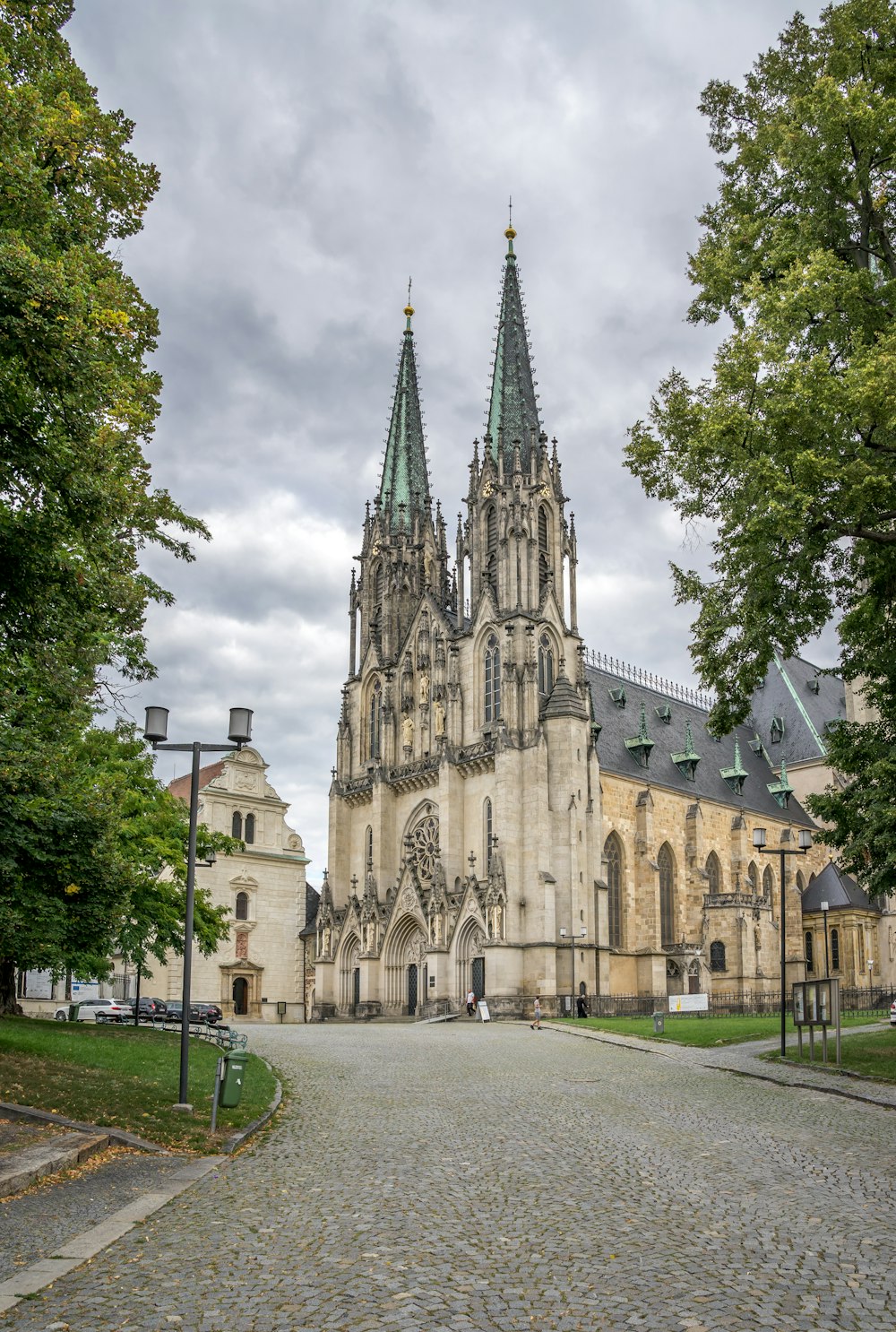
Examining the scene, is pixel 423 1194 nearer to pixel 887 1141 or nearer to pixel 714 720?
pixel 887 1141

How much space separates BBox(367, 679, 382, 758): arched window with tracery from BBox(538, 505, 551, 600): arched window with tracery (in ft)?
38.5

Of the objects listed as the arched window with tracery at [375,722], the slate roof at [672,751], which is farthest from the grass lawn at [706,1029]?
the arched window with tracery at [375,722]

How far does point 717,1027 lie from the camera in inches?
1375

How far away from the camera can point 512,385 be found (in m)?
63.0

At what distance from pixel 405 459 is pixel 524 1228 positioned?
212 feet

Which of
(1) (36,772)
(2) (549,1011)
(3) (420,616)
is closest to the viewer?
(1) (36,772)

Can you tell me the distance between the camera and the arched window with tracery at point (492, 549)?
191 ft

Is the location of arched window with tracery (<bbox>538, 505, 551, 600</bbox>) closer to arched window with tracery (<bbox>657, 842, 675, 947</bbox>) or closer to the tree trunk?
arched window with tracery (<bbox>657, 842, 675, 947</bbox>)

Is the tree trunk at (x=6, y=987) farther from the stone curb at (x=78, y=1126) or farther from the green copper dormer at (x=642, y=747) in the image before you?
the green copper dormer at (x=642, y=747)

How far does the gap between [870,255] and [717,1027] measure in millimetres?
22973

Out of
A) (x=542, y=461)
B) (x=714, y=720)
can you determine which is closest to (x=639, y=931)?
(x=542, y=461)

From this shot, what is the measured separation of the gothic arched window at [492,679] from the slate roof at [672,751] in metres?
6.82

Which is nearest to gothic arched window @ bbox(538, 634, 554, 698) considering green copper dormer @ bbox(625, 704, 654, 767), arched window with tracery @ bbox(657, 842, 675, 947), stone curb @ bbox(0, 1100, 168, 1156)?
green copper dormer @ bbox(625, 704, 654, 767)

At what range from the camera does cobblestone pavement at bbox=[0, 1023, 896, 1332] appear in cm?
687
